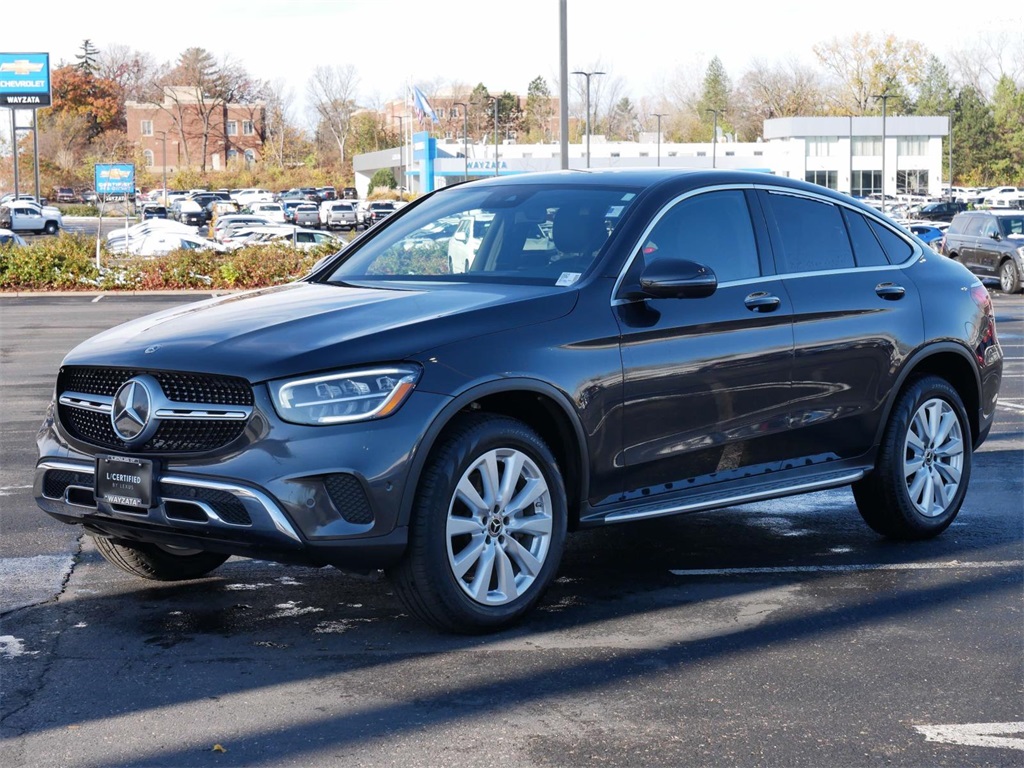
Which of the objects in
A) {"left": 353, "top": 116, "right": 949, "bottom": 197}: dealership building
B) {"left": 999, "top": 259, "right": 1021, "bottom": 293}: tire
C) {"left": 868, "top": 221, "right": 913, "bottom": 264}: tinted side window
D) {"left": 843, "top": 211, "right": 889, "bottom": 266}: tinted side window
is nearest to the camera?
{"left": 843, "top": 211, "right": 889, "bottom": 266}: tinted side window

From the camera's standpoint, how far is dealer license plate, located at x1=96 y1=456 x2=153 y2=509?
16.1 feet

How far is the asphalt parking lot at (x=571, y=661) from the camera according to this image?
13.5 feet

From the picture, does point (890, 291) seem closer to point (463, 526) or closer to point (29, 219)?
point (463, 526)

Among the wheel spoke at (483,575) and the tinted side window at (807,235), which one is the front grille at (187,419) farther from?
the tinted side window at (807,235)

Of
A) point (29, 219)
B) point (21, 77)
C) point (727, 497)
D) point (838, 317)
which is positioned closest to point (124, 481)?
point (727, 497)

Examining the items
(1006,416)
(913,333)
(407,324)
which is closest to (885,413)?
(913,333)

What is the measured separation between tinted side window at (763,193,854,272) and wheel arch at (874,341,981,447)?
624 mm

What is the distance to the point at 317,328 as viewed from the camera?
5.10 m

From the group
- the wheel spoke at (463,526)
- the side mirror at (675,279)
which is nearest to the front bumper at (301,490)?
the wheel spoke at (463,526)

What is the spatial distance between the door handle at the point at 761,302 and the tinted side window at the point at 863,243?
0.87 meters

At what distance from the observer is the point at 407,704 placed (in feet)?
14.6

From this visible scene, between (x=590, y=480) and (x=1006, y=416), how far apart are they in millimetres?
7003

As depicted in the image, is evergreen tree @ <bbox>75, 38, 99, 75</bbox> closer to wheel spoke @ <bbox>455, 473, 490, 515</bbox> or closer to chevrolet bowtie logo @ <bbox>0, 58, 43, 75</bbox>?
chevrolet bowtie logo @ <bbox>0, 58, 43, 75</bbox>

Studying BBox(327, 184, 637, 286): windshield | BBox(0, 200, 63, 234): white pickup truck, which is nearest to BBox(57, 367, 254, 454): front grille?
BBox(327, 184, 637, 286): windshield
